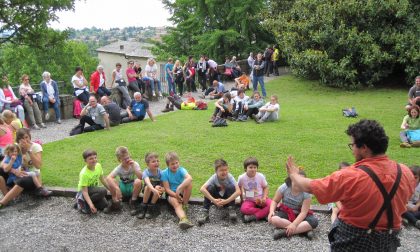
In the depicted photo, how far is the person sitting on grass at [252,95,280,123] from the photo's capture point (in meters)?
12.6

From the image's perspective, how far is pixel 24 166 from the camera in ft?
23.7

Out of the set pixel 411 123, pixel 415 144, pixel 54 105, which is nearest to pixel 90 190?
pixel 415 144

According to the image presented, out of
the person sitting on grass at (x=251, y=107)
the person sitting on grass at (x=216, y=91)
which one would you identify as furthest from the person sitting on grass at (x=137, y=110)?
the person sitting on grass at (x=216, y=91)

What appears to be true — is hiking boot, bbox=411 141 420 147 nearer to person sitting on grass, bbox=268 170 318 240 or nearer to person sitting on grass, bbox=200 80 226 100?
person sitting on grass, bbox=268 170 318 240

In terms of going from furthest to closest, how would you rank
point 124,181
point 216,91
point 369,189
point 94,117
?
point 216,91 → point 94,117 → point 124,181 → point 369,189

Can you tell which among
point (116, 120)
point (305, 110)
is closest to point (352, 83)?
point (305, 110)

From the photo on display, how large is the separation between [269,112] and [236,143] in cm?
293

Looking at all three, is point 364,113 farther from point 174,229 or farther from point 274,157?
point 174,229

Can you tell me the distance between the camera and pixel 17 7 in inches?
253

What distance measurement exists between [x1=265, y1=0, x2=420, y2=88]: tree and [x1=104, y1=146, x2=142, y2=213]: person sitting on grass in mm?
14191

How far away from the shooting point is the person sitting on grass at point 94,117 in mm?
11875

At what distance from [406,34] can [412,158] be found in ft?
37.3

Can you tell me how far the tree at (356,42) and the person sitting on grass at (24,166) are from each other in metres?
14.7

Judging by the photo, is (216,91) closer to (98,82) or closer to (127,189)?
(98,82)
